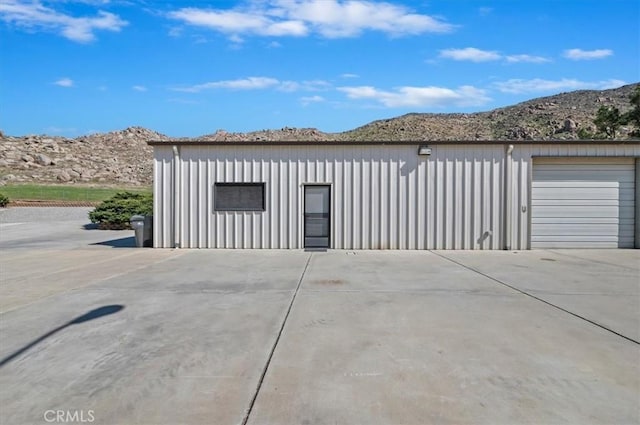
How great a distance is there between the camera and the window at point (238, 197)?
13.4m

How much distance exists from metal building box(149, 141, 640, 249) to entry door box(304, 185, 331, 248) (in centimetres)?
3

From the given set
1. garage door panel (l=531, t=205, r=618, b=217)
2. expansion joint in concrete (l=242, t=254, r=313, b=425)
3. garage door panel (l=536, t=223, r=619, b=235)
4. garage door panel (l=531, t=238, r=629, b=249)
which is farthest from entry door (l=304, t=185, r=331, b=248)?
garage door panel (l=531, t=205, r=618, b=217)

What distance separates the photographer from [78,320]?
17.8ft

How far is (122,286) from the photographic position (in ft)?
24.7

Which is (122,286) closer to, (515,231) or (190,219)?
(190,219)

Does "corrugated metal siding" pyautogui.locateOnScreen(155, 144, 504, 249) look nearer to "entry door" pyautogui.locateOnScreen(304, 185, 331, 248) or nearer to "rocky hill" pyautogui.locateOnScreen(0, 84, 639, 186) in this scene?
"entry door" pyautogui.locateOnScreen(304, 185, 331, 248)

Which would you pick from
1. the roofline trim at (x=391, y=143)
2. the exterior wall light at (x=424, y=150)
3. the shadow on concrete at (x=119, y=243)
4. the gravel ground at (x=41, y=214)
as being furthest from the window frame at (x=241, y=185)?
the gravel ground at (x=41, y=214)

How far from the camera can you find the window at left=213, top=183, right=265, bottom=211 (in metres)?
13.4

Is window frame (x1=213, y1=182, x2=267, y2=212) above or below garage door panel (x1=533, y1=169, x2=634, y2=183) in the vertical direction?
below

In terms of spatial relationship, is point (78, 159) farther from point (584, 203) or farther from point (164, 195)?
point (584, 203)

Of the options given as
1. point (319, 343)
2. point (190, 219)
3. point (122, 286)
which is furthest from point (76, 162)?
point (319, 343)

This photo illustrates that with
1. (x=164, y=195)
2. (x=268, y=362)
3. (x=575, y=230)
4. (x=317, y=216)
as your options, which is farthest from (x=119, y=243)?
(x=575, y=230)

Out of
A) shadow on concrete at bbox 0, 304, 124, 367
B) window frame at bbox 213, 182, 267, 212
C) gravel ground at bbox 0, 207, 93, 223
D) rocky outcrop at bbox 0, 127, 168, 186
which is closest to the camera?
shadow on concrete at bbox 0, 304, 124, 367

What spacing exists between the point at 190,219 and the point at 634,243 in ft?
44.5
